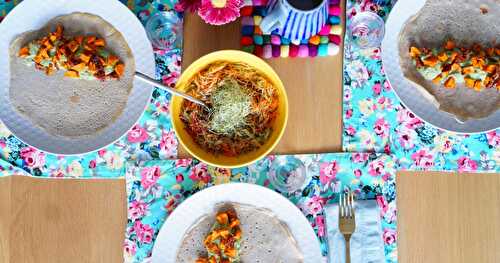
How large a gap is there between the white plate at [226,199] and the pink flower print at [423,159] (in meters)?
0.31

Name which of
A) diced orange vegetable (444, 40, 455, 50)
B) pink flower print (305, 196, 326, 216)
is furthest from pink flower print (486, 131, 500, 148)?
pink flower print (305, 196, 326, 216)

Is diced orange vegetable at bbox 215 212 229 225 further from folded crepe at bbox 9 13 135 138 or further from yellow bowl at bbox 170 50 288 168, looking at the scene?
folded crepe at bbox 9 13 135 138

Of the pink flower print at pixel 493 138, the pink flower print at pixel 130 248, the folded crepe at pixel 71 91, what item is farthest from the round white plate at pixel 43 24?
the pink flower print at pixel 493 138

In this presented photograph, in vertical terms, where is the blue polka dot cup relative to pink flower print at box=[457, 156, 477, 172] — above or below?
above

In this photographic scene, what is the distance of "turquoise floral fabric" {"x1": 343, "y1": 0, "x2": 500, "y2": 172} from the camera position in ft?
3.74

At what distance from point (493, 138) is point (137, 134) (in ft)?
2.83

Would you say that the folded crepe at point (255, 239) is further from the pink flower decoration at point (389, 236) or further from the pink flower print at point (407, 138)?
the pink flower print at point (407, 138)

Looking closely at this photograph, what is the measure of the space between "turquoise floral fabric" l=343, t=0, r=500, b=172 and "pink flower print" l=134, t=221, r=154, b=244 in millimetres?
506

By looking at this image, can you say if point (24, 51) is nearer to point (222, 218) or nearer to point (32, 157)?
point (32, 157)

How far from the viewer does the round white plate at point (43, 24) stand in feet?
3.66

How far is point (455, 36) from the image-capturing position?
116 cm

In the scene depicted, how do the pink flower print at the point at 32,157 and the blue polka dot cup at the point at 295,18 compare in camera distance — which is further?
the pink flower print at the point at 32,157

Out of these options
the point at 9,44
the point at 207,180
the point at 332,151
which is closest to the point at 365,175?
the point at 332,151

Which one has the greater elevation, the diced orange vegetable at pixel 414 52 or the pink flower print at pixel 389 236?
the diced orange vegetable at pixel 414 52
